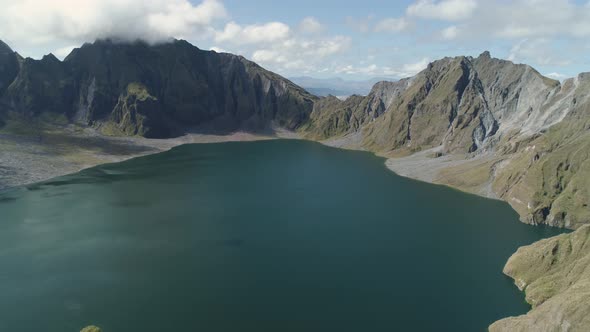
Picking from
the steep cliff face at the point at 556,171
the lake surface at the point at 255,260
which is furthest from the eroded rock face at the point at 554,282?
the steep cliff face at the point at 556,171

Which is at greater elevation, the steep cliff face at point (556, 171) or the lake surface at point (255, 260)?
the steep cliff face at point (556, 171)

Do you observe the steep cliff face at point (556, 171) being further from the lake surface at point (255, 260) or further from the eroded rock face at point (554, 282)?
the eroded rock face at point (554, 282)

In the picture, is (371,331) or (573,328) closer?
(573,328)

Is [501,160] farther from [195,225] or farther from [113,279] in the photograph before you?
[113,279]

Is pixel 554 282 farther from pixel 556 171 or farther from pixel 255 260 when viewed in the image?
pixel 556 171

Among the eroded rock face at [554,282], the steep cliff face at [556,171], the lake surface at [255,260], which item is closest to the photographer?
the eroded rock face at [554,282]

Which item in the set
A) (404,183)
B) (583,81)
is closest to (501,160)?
(404,183)
